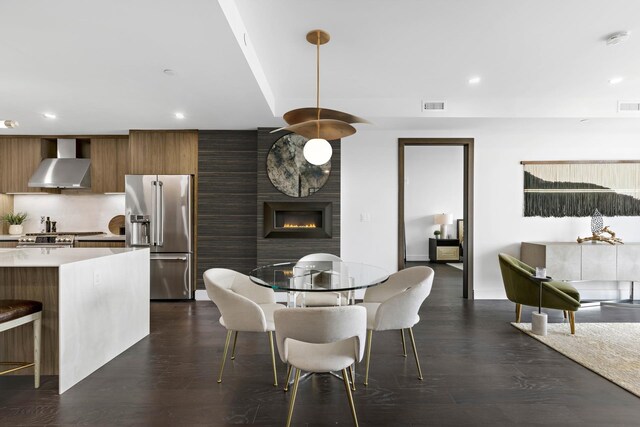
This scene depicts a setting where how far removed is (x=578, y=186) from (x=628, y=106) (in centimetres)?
123

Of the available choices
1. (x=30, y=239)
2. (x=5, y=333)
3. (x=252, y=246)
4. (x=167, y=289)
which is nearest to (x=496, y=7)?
(x=252, y=246)

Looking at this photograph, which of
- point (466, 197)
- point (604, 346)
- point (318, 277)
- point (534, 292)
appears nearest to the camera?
point (318, 277)

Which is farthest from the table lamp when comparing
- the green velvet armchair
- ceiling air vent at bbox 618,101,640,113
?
the green velvet armchair

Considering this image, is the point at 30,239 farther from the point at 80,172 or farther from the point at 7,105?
the point at 7,105

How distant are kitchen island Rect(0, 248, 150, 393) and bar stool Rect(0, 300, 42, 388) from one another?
12 cm

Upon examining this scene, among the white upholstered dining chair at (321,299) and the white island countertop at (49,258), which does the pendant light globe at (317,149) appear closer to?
the white upholstered dining chair at (321,299)

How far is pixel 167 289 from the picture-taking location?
16.1 ft

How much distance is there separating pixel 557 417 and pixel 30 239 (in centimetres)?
630

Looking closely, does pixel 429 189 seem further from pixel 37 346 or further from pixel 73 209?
pixel 37 346

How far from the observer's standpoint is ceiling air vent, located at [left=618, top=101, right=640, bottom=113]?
4.37 m

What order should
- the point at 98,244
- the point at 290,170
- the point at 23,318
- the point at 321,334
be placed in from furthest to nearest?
the point at 98,244 → the point at 290,170 → the point at 23,318 → the point at 321,334

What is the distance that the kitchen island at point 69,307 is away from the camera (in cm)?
239

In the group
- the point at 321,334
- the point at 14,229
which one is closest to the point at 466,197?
the point at 321,334

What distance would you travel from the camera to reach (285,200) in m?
4.87
